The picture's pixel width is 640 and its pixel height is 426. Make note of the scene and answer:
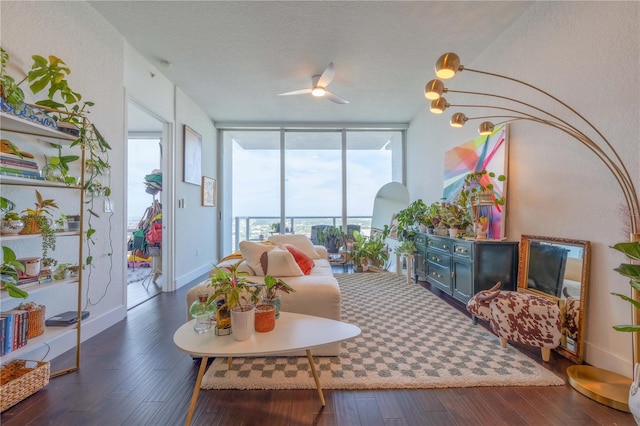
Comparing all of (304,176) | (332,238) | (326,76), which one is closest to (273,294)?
(326,76)

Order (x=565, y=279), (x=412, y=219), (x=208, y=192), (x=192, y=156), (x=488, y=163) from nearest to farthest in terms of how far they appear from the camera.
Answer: (x=565, y=279) < (x=488, y=163) < (x=412, y=219) < (x=192, y=156) < (x=208, y=192)

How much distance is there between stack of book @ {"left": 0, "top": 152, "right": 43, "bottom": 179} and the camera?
4.74 feet

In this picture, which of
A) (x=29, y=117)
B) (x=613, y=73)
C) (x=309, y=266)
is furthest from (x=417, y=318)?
(x=29, y=117)

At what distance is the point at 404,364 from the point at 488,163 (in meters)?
2.24

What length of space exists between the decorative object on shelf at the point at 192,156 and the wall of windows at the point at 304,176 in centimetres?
99

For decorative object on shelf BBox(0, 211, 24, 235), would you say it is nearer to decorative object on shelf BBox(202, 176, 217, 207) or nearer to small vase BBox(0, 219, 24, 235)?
small vase BBox(0, 219, 24, 235)

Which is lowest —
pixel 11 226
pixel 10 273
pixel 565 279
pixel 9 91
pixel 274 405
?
pixel 274 405

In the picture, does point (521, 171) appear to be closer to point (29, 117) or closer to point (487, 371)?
point (487, 371)

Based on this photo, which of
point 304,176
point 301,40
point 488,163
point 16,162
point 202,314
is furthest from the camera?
point 304,176

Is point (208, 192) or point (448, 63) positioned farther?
point (208, 192)

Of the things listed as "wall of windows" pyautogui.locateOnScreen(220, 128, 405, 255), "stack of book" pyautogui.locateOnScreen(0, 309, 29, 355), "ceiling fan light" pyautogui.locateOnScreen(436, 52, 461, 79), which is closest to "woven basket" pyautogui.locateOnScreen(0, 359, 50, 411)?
"stack of book" pyautogui.locateOnScreen(0, 309, 29, 355)

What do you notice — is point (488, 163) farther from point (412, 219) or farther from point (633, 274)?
point (633, 274)

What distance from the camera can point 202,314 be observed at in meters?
1.41

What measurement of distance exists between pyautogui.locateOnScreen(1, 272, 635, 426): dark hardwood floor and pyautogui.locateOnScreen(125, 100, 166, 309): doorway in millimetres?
2225
